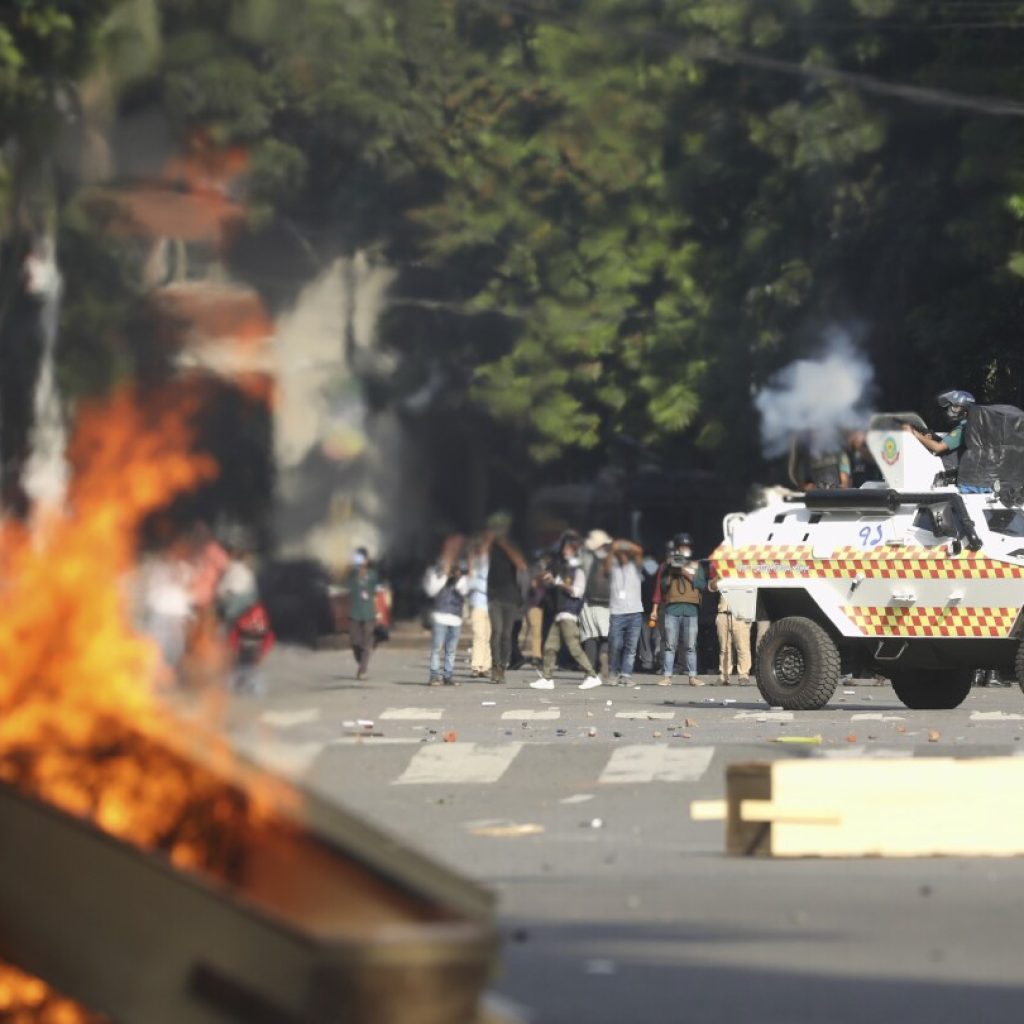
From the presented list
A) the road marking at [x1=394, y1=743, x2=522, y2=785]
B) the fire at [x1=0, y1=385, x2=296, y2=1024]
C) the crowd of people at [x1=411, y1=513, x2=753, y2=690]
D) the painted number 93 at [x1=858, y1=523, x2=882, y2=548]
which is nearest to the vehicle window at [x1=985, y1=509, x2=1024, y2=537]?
the painted number 93 at [x1=858, y1=523, x2=882, y2=548]

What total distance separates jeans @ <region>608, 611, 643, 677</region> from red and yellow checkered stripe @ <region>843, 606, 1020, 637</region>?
15.3ft

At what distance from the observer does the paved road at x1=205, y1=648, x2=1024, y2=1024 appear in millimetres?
8664

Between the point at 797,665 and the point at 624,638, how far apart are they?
15.8 ft

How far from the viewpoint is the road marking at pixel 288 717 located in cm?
781

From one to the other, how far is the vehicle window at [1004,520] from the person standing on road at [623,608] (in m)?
4.96

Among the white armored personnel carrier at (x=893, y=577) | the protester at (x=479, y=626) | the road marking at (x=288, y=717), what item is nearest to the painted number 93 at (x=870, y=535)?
the white armored personnel carrier at (x=893, y=577)

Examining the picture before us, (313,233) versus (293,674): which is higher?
(313,233)

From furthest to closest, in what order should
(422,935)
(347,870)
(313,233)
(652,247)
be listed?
(652,247), (313,233), (347,870), (422,935)

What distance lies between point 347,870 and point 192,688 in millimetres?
1405

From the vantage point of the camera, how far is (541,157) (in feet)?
35.3

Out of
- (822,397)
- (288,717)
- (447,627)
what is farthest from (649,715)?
(288,717)

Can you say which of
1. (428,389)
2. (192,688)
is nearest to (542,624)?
(428,389)

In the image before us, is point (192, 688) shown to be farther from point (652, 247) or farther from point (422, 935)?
point (652, 247)

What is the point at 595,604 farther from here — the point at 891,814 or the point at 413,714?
the point at 891,814
